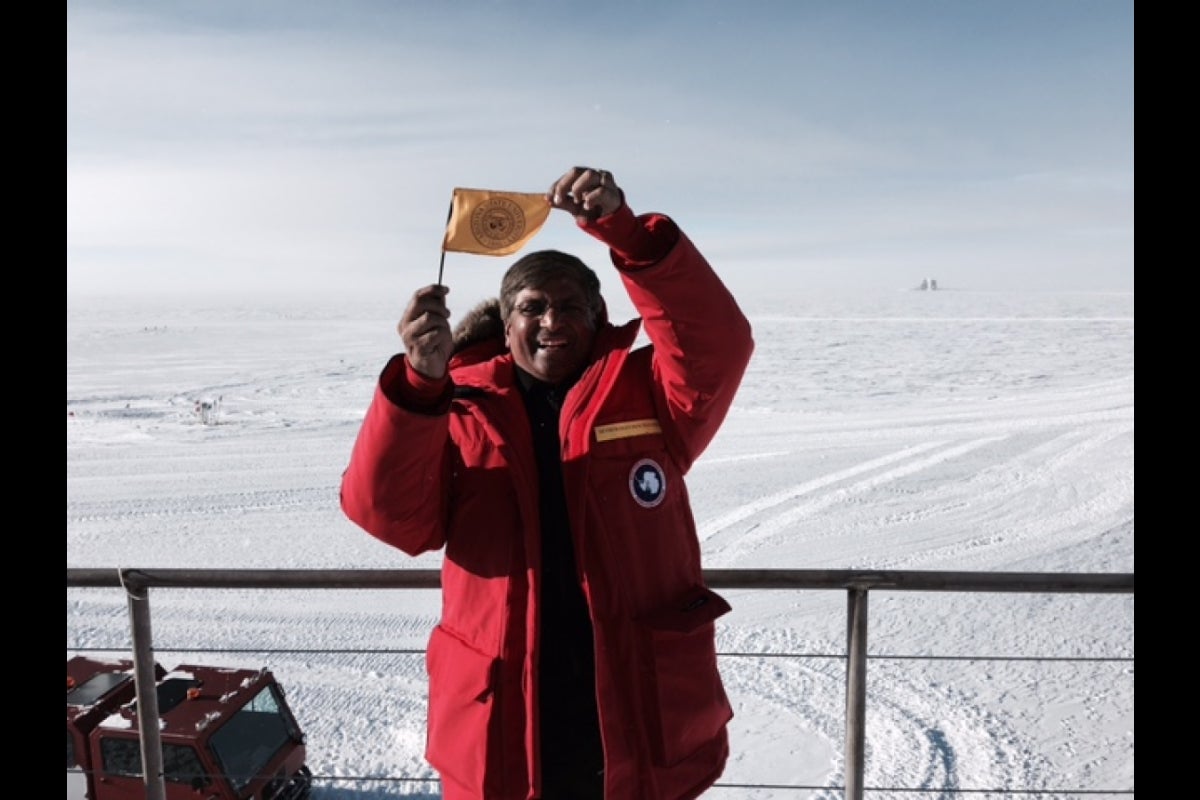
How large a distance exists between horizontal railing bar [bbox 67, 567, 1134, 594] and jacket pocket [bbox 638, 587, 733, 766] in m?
0.18

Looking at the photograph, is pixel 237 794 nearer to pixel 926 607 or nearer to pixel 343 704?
pixel 343 704

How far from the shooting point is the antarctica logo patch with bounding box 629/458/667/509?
1.38 metres

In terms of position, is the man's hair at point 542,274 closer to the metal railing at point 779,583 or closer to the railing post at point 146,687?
the metal railing at point 779,583

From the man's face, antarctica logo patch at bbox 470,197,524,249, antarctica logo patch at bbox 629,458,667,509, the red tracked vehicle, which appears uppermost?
antarctica logo patch at bbox 470,197,524,249

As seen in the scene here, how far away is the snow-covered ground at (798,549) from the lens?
600 centimetres

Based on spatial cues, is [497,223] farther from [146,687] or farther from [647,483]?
[146,687]

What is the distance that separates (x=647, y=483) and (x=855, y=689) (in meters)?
0.70

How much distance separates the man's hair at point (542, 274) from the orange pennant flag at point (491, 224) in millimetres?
105

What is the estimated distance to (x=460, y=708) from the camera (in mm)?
1373

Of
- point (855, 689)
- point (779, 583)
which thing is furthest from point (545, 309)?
point (855, 689)

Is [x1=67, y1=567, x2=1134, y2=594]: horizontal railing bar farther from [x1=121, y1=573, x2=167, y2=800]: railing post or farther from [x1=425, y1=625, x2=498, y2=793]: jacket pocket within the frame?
[x1=425, y1=625, x2=498, y2=793]: jacket pocket

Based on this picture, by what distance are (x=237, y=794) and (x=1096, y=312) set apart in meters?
47.9

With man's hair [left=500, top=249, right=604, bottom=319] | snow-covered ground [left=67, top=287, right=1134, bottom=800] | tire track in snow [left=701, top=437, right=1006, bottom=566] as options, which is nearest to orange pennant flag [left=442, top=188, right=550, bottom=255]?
man's hair [left=500, top=249, right=604, bottom=319]
